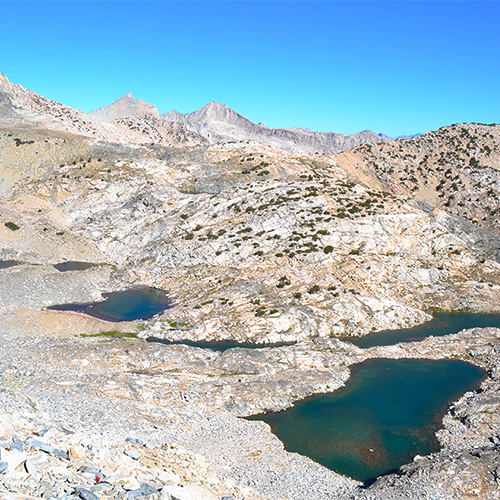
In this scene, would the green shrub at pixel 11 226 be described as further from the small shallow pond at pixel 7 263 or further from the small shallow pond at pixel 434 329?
the small shallow pond at pixel 434 329

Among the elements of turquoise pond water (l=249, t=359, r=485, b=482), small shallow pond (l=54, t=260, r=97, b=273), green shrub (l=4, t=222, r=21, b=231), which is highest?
green shrub (l=4, t=222, r=21, b=231)

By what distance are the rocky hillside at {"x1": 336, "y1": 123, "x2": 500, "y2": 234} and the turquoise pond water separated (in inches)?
3595

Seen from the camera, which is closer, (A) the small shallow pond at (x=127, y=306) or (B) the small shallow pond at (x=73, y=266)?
(A) the small shallow pond at (x=127, y=306)

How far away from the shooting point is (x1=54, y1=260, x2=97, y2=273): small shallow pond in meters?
82.2

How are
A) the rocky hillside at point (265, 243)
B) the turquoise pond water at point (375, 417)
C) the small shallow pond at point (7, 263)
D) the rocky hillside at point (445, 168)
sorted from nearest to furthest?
1. the turquoise pond water at point (375, 417)
2. the rocky hillside at point (265, 243)
3. the small shallow pond at point (7, 263)
4. the rocky hillside at point (445, 168)

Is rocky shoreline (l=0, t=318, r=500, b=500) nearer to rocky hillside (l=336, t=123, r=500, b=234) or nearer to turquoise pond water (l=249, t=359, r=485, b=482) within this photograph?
turquoise pond water (l=249, t=359, r=485, b=482)

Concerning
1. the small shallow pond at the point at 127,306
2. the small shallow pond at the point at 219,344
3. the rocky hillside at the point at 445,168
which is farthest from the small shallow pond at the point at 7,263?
the rocky hillside at the point at 445,168

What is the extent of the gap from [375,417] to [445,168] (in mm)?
124021

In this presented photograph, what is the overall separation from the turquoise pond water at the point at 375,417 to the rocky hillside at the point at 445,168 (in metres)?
91.3

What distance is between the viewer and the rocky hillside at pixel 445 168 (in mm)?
132513

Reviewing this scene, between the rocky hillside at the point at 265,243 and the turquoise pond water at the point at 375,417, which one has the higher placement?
the rocky hillside at the point at 265,243

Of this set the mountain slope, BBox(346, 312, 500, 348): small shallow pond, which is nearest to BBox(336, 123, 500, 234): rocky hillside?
BBox(346, 312, 500, 348): small shallow pond

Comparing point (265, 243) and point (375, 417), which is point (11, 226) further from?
point (375, 417)

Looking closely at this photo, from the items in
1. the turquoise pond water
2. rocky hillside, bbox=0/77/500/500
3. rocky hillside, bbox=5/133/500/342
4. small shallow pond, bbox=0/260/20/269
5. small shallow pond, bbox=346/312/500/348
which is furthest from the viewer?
small shallow pond, bbox=0/260/20/269
